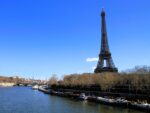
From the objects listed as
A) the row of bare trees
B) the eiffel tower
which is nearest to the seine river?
the row of bare trees

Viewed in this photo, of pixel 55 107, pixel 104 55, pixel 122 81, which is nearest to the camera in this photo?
pixel 55 107

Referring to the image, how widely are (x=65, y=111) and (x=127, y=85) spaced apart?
23.7 metres

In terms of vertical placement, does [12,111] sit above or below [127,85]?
below

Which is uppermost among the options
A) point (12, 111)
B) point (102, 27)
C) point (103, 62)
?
point (102, 27)

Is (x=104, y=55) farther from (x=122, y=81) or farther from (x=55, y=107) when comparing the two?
(x=55, y=107)

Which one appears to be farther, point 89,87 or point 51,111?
point 89,87

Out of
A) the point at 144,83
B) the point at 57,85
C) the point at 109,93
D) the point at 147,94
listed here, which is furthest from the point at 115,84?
the point at 57,85

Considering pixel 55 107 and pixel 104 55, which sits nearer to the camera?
pixel 55 107

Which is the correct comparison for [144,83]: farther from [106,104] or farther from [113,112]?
[113,112]

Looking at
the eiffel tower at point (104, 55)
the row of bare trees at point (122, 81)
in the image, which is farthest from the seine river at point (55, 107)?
the eiffel tower at point (104, 55)

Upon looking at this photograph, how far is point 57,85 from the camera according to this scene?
112 meters

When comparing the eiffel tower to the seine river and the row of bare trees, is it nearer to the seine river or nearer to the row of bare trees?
the row of bare trees

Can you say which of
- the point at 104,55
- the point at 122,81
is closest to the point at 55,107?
the point at 122,81

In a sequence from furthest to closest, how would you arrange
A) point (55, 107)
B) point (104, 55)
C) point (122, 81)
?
point (104, 55)
point (122, 81)
point (55, 107)
